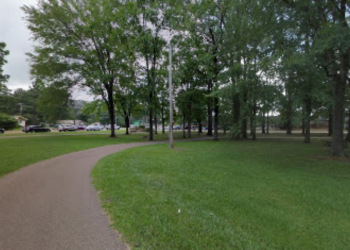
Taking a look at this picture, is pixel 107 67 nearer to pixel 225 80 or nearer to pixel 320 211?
pixel 225 80

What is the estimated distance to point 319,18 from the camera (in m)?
10.6

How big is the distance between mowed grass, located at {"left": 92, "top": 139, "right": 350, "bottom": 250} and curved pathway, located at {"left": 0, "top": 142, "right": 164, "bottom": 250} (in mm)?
Result: 288

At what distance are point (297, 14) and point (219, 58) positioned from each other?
433 inches

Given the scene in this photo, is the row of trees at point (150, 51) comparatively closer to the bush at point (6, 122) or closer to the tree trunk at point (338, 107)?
the tree trunk at point (338, 107)

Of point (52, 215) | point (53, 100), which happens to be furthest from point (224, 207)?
point (53, 100)

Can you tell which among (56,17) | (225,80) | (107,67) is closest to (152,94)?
(107,67)

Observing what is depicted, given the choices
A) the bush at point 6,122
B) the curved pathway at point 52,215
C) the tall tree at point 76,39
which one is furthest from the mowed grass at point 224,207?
the bush at point 6,122

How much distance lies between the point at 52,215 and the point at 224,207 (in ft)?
10.8

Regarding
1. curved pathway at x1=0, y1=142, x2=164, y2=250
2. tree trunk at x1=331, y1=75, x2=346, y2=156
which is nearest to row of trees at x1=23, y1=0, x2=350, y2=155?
tree trunk at x1=331, y1=75, x2=346, y2=156

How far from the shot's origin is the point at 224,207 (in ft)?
14.9

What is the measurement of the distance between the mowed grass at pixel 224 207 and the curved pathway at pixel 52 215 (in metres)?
0.29

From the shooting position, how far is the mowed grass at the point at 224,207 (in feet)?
10.8

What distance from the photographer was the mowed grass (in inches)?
129

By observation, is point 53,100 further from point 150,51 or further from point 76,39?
point 150,51
